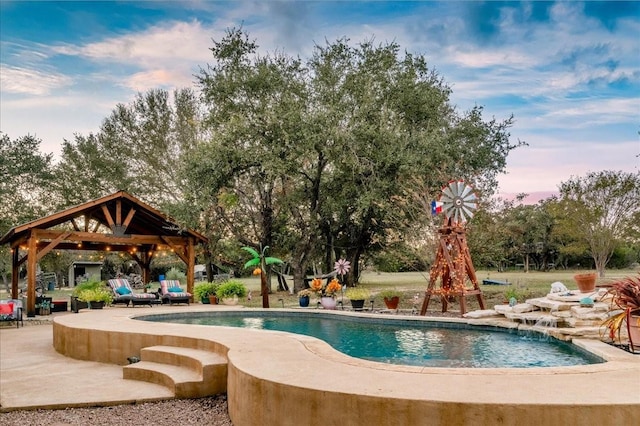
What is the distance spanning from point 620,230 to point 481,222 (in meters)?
9.12

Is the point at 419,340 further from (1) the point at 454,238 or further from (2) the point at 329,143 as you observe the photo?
(2) the point at 329,143

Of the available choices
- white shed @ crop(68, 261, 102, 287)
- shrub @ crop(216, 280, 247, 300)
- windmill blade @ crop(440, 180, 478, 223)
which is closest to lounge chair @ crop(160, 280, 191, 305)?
shrub @ crop(216, 280, 247, 300)

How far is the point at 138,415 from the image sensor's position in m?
5.58

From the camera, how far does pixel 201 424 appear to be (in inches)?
207

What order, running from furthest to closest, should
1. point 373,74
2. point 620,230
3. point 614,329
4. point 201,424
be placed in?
point 620,230
point 373,74
point 614,329
point 201,424

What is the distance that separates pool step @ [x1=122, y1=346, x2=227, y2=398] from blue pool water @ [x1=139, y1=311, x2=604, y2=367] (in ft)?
7.44

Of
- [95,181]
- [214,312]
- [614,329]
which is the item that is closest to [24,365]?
[214,312]

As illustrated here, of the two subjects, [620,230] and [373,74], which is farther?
[620,230]

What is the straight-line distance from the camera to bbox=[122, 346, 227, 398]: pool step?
20.1 feet

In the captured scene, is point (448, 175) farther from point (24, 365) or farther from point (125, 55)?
point (24, 365)

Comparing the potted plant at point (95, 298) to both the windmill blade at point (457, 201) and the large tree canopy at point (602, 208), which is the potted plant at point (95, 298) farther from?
the large tree canopy at point (602, 208)

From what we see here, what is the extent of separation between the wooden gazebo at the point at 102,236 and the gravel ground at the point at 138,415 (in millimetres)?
10184

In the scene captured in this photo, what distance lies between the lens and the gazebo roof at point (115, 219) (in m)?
14.9

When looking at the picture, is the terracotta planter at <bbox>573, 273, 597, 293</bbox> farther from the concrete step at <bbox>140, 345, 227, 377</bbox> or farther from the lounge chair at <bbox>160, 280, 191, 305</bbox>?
the lounge chair at <bbox>160, 280, 191, 305</bbox>
